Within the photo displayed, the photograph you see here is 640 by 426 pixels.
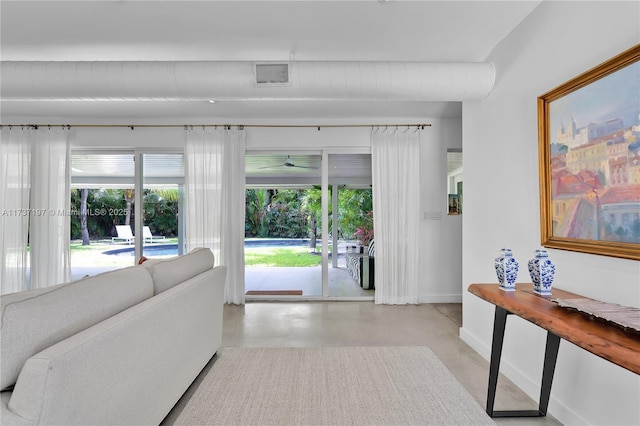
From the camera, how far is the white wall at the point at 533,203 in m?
1.66

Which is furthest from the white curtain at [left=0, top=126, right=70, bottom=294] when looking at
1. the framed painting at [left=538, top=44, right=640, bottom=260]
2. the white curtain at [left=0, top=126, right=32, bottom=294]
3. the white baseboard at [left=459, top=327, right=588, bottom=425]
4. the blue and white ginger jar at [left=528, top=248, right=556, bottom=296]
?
the framed painting at [left=538, top=44, right=640, bottom=260]

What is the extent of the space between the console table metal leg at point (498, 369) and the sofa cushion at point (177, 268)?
78.0 inches

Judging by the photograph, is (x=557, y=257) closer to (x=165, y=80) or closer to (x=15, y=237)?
(x=165, y=80)

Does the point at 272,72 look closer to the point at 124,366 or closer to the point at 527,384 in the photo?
the point at 124,366

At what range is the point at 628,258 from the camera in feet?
5.09

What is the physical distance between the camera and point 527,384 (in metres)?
2.30

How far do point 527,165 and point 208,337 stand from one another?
2591 millimetres

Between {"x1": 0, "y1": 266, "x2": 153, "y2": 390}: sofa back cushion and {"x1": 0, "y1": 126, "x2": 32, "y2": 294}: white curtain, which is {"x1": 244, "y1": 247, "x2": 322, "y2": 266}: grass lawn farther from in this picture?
{"x1": 0, "y1": 266, "x2": 153, "y2": 390}: sofa back cushion

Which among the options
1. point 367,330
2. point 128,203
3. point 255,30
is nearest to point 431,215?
point 367,330

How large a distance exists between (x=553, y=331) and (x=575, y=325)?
3.5 inches

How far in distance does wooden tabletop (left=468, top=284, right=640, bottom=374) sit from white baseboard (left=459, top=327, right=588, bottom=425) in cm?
68

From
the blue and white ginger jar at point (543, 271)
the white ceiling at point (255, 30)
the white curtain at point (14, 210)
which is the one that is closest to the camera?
the blue and white ginger jar at point (543, 271)

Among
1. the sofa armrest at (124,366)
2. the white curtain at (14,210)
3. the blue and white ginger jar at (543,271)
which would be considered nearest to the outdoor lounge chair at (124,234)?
the white curtain at (14,210)

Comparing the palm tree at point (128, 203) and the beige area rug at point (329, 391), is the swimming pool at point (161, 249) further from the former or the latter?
the beige area rug at point (329, 391)
